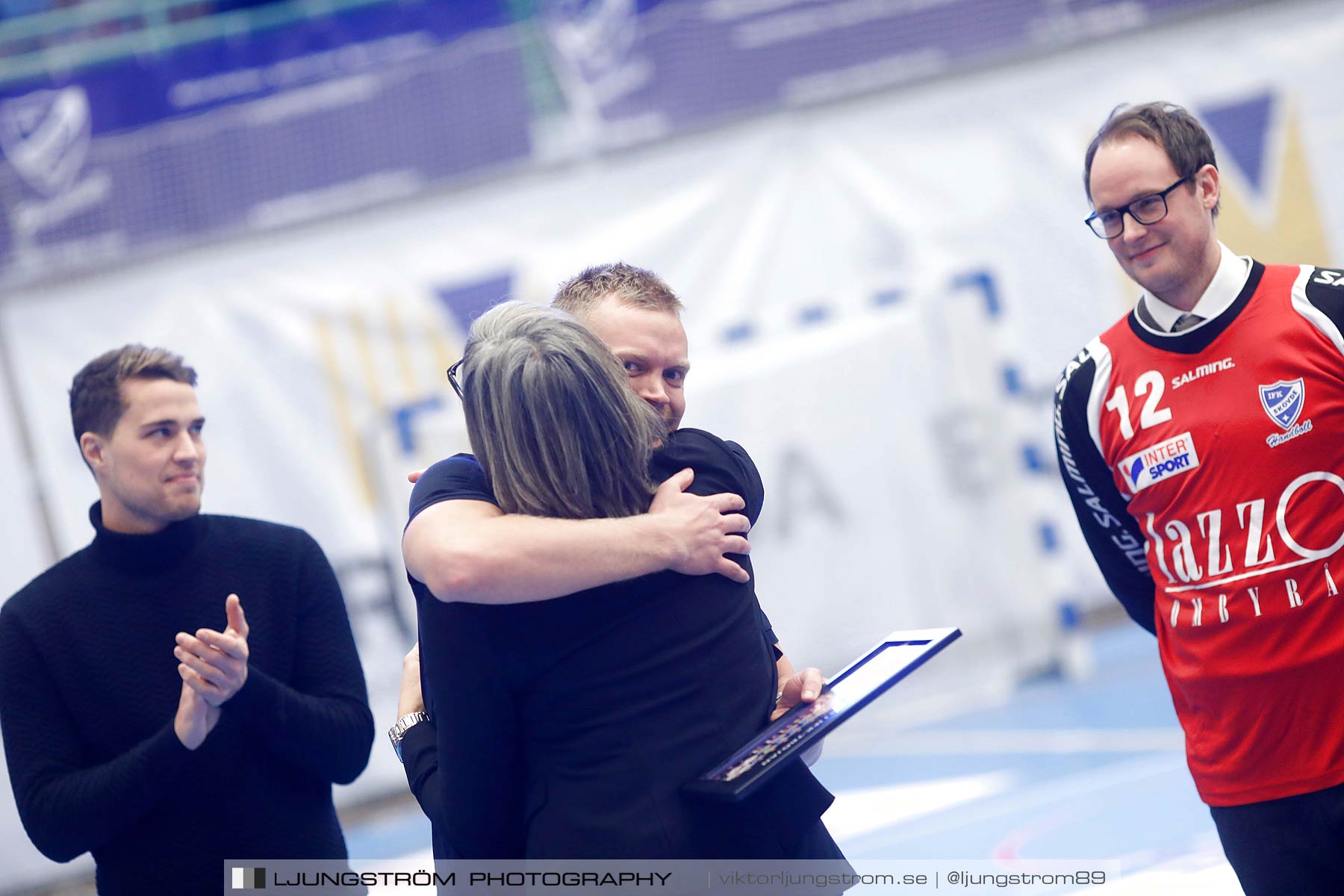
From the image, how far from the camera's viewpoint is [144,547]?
257 centimetres

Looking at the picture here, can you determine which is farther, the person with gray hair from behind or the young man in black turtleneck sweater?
the young man in black turtleneck sweater

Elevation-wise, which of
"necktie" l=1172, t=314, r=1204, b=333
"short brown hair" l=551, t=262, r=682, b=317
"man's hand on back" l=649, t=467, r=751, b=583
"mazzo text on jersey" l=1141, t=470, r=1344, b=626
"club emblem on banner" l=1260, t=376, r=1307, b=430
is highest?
"short brown hair" l=551, t=262, r=682, b=317

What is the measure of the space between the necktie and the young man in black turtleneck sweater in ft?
6.59

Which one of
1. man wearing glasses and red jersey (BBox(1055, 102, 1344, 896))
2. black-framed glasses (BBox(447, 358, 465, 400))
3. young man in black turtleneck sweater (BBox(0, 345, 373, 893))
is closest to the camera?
black-framed glasses (BBox(447, 358, 465, 400))

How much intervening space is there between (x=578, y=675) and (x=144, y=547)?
1536 millimetres

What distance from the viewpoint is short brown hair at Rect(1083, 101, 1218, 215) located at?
2.40m

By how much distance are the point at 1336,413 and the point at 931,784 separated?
11.8 ft

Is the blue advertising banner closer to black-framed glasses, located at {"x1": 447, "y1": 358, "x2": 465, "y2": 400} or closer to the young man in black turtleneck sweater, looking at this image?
the young man in black turtleneck sweater

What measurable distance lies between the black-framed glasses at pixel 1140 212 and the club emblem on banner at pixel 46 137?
21.4 ft

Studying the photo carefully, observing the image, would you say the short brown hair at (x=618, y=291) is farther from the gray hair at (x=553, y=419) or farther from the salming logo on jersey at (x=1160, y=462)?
the salming logo on jersey at (x=1160, y=462)

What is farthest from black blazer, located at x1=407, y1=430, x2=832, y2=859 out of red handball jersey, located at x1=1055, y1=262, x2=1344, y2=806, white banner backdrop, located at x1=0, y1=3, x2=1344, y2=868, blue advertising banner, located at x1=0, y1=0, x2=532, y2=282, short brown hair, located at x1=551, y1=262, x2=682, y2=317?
blue advertising banner, located at x1=0, y1=0, x2=532, y2=282

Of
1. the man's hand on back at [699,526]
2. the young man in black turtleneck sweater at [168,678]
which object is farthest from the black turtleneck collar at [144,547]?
the man's hand on back at [699,526]

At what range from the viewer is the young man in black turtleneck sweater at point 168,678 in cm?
229

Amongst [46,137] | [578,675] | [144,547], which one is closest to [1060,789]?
[144,547]
